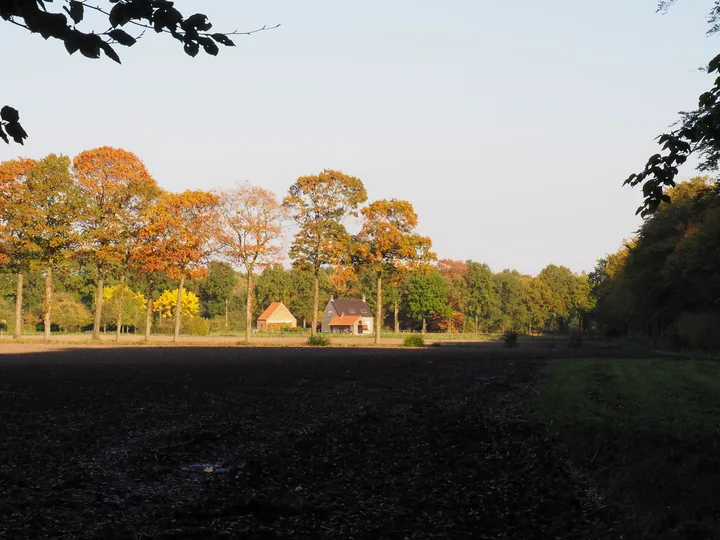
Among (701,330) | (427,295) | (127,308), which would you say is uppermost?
(427,295)

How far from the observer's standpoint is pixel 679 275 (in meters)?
48.1

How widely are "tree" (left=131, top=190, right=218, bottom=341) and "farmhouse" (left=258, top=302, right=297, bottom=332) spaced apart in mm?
76642

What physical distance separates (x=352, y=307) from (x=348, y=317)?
298 cm

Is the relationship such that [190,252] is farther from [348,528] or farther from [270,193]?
[348,528]

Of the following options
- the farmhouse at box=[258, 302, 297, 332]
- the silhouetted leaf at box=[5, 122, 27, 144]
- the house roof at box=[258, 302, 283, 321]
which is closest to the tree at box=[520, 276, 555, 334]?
the farmhouse at box=[258, 302, 297, 332]

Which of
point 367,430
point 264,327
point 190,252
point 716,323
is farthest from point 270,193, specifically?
point 264,327

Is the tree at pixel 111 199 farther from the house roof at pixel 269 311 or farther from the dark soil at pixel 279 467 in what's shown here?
the house roof at pixel 269 311

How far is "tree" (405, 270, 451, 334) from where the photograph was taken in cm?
13050

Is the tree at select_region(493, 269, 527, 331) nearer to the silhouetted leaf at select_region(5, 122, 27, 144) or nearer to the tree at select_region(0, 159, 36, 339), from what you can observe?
the tree at select_region(0, 159, 36, 339)

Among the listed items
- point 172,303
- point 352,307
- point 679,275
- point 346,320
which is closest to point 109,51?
point 679,275

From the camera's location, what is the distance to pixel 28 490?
8953mm

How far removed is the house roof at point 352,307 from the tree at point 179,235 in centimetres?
8512

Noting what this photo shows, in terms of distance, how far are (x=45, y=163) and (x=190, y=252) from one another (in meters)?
12.3

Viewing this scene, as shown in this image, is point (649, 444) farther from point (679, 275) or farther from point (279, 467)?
point (679, 275)
